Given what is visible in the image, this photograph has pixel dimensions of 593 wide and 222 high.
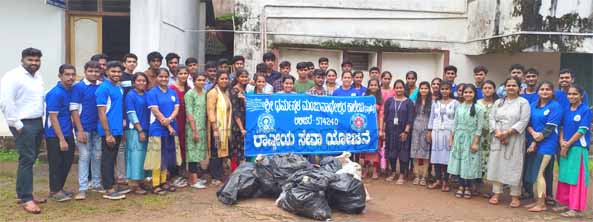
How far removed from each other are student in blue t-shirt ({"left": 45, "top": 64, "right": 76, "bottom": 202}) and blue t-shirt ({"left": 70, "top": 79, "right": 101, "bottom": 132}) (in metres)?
0.15

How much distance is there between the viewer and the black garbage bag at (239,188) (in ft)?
18.9

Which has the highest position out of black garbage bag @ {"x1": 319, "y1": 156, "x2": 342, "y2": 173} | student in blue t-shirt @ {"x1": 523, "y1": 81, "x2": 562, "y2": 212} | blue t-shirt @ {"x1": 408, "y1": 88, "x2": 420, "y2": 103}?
blue t-shirt @ {"x1": 408, "y1": 88, "x2": 420, "y2": 103}

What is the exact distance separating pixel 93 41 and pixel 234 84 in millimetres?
3742

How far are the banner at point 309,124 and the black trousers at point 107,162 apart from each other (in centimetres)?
157

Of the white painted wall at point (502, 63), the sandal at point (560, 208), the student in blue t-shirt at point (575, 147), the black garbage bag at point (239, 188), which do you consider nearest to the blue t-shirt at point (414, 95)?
the student in blue t-shirt at point (575, 147)

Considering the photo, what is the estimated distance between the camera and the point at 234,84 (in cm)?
674

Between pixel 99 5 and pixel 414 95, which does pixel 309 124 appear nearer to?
pixel 414 95

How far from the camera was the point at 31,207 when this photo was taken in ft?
17.9

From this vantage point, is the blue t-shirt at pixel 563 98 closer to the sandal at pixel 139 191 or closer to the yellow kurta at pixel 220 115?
the yellow kurta at pixel 220 115

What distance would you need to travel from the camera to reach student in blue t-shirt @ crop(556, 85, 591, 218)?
18.9 feet

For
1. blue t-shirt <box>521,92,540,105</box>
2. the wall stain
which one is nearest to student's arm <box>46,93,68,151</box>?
blue t-shirt <box>521,92,540,105</box>

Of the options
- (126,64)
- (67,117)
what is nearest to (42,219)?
(67,117)

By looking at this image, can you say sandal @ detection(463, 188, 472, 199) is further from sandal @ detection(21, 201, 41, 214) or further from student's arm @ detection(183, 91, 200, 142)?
sandal @ detection(21, 201, 41, 214)

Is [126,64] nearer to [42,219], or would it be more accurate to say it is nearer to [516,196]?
[42,219]
